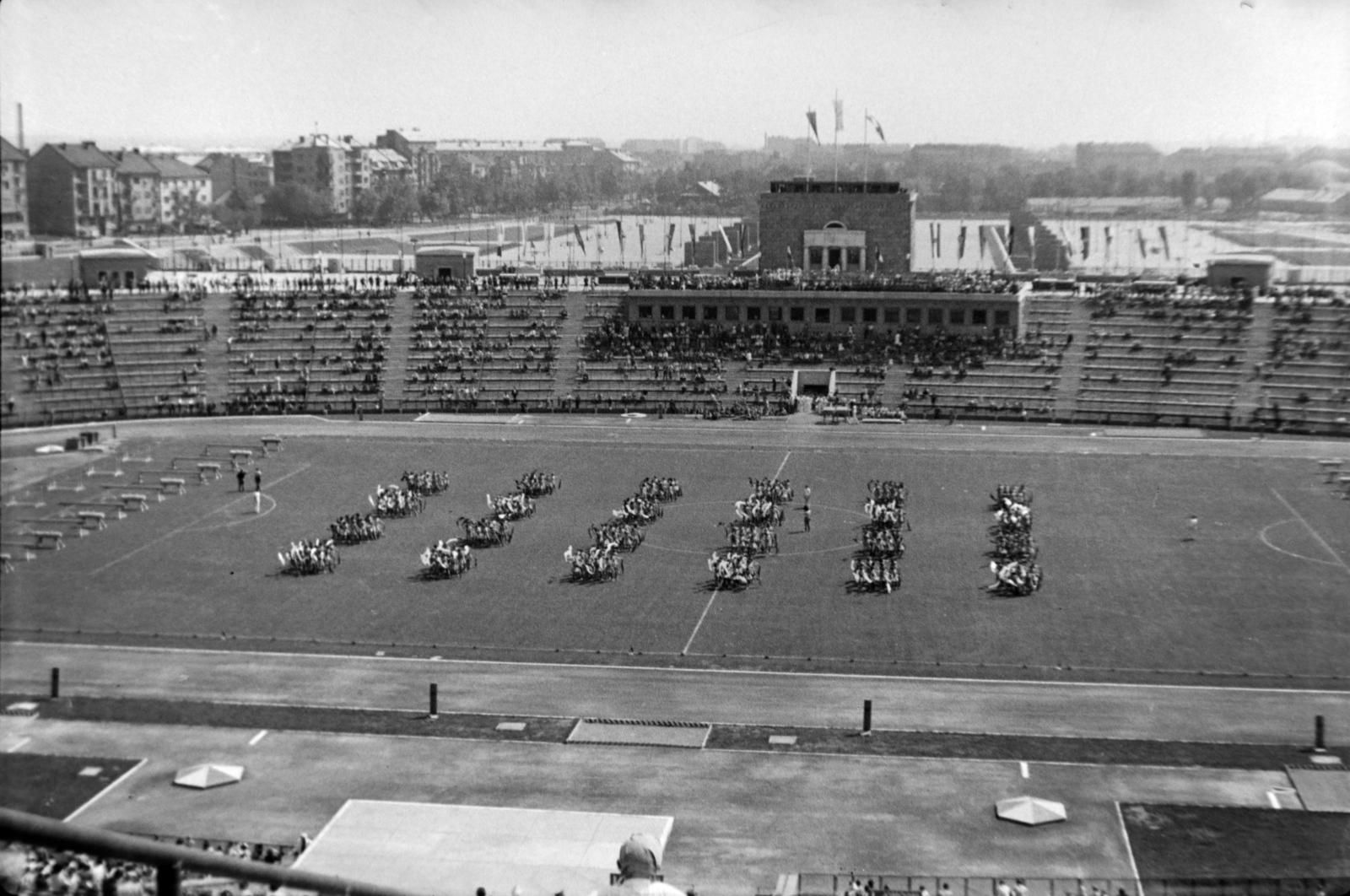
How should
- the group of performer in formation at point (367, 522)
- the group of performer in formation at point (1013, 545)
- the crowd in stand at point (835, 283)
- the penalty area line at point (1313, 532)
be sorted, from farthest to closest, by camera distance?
the crowd in stand at point (835, 283) < the group of performer in formation at point (367, 522) < the penalty area line at point (1313, 532) < the group of performer in formation at point (1013, 545)

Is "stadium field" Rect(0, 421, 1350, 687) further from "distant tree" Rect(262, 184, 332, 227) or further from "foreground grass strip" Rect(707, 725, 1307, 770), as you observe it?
"distant tree" Rect(262, 184, 332, 227)

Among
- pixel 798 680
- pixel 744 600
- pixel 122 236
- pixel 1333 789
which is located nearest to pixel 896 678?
pixel 798 680

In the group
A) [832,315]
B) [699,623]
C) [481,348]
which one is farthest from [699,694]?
[832,315]

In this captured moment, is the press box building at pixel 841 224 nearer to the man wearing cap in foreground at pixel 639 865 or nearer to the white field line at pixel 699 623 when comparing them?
the white field line at pixel 699 623

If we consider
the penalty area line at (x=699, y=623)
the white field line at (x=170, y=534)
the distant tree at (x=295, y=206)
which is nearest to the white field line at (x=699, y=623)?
the penalty area line at (x=699, y=623)

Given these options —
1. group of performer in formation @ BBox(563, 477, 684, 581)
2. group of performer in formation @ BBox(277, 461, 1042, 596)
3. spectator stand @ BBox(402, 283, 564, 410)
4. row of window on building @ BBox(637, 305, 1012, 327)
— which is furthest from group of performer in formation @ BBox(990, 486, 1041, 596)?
spectator stand @ BBox(402, 283, 564, 410)

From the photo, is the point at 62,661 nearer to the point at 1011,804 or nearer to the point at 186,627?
the point at 186,627

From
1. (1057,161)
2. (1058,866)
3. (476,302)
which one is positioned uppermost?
(1057,161)
